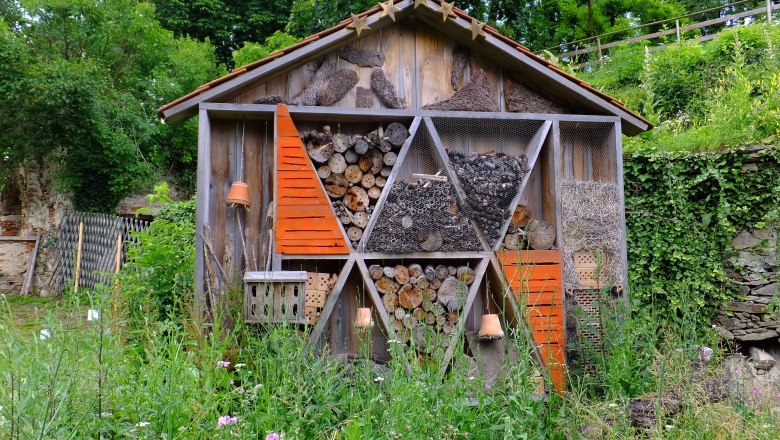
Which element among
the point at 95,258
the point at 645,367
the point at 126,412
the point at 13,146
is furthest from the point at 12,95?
the point at 645,367

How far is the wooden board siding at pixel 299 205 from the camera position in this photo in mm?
5156

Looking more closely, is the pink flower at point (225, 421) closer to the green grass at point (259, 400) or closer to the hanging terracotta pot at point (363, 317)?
the green grass at point (259, 400)

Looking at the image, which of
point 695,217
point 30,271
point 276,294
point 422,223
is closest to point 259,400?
point 276,294

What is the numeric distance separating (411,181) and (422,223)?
1.62ft

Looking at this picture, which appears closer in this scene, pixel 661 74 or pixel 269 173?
pixel 269 173

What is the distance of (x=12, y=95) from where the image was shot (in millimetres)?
13805

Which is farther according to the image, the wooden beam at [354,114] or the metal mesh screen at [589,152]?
the metal mesh screen at [589,152]

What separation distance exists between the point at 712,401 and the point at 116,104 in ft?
49.8

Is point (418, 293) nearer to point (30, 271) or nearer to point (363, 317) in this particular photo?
point (363, 317)

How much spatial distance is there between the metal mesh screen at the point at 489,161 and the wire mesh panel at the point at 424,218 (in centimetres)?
13

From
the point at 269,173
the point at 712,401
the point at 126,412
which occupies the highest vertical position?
the point at 269,173

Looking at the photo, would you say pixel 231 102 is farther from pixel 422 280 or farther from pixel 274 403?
pixel 274 403

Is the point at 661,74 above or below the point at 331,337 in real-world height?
above

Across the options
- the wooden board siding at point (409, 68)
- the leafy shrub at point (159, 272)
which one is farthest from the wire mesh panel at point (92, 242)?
the wooden board siding at point (409, 68)
